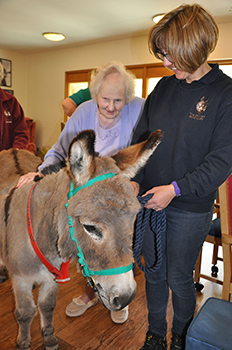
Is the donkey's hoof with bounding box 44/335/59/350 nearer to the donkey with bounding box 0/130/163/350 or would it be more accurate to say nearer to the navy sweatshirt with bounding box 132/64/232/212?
the donkey with bounding box 0/130/163/350

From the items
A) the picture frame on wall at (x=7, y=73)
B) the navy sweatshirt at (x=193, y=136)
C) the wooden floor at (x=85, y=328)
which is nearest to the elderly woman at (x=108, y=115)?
the wooden floor at (x=85, y=328)

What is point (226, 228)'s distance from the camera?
1773 millimetres

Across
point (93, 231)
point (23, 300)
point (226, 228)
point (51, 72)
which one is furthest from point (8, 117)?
point (51, 72)

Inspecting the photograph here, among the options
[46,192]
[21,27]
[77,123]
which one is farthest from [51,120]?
[46,192]

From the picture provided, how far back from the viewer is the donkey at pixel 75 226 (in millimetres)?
979

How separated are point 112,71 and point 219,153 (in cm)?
102

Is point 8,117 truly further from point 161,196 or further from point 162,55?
point 161,196

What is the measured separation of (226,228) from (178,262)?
0.57 m

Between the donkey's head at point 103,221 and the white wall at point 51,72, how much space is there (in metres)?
5.66

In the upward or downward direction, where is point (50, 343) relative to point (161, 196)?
downward

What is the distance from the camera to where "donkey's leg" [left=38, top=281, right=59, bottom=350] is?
1.57 metres

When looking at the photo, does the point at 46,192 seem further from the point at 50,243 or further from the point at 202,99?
the point at 202,99

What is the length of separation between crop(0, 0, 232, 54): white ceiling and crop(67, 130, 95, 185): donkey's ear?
14.3 ft

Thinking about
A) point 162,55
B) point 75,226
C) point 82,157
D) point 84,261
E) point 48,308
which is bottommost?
point 48,308
